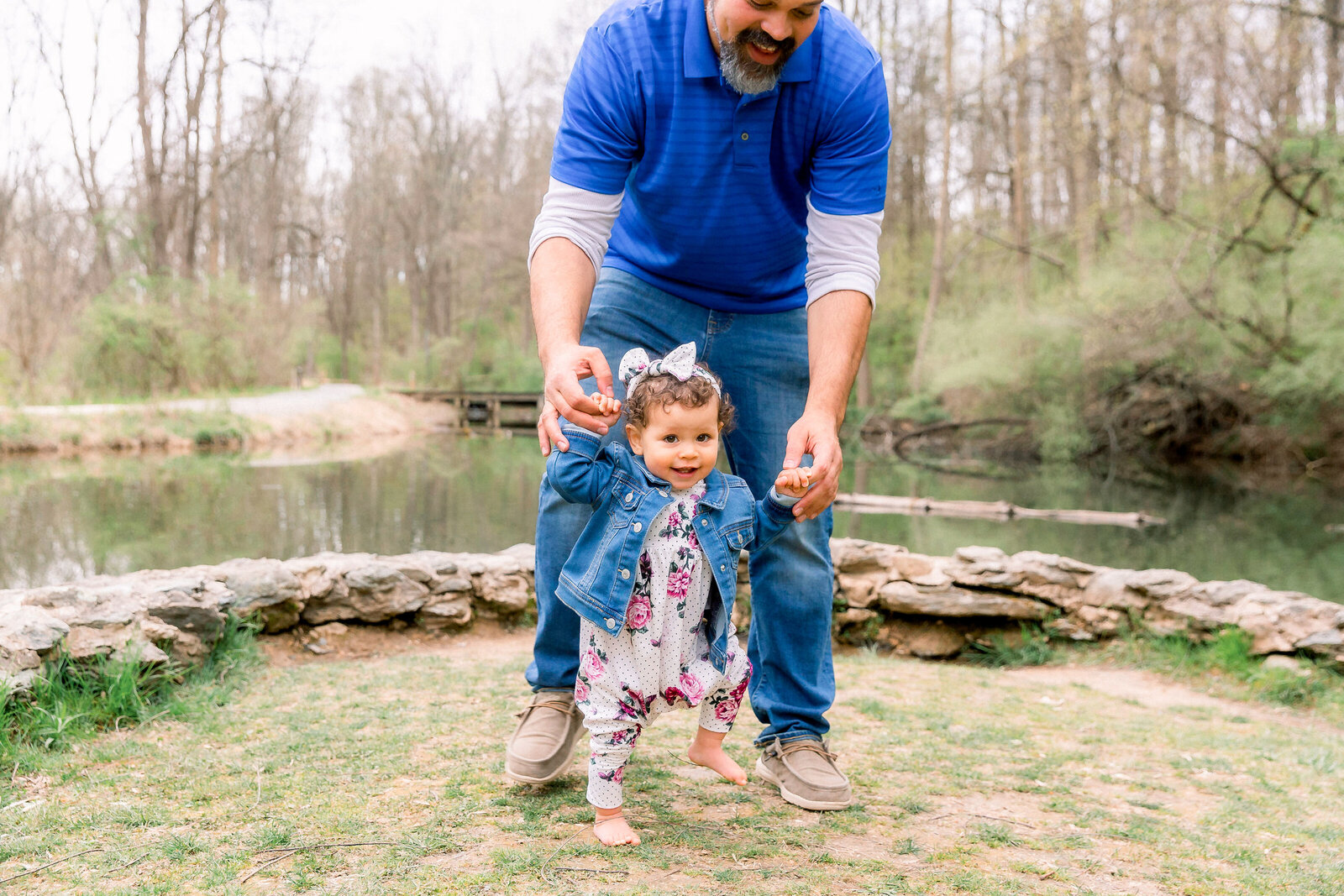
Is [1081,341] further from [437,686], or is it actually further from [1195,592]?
[437,686]

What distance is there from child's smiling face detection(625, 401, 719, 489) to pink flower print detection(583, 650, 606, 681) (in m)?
0.41

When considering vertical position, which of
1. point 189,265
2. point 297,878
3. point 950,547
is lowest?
point 950,547

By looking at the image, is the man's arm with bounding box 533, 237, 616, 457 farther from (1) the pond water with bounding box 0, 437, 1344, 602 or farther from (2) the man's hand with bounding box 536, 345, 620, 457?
(1) the pond water with bounding box 0, 437, 1344, 602

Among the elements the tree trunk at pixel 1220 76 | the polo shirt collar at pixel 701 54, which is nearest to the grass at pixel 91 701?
the polo shirt collar at pixel 701 54

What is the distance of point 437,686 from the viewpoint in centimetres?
352

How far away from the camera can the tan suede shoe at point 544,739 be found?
2275 mm

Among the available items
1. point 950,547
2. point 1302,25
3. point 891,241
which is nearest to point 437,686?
point 950,547

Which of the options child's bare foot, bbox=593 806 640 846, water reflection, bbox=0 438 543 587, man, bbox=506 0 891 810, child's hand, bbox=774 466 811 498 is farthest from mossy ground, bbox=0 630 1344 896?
water reflection, bbox=0 438 543 587

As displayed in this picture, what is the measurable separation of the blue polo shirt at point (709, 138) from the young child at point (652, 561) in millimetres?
405

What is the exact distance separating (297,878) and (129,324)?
2096cm

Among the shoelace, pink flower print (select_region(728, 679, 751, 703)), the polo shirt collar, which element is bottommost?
the shoelace

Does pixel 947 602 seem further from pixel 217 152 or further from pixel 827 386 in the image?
pixel 217 152

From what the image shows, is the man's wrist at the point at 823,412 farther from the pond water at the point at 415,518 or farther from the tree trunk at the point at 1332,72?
the tree trunk at the point at 1332,72

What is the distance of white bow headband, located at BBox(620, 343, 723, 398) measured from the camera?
214 centimetres
